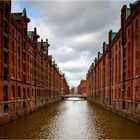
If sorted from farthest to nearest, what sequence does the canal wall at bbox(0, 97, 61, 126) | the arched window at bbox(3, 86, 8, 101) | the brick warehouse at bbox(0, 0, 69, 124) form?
1. the arched window at bbox(3, 86, 8, 101)
2. the brick warehouse at bbox(0, 0, 69, 124)
3. the canal wall at bbox(0, 97, 61, 126)

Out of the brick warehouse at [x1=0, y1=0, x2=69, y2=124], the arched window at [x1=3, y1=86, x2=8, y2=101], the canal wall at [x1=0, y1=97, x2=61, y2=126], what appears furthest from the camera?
the arched window at [x1=3, y1=86, x2=8, y2=101]

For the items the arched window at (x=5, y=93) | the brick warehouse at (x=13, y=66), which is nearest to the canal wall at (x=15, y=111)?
the brick warehouse at (x=13, y=66)

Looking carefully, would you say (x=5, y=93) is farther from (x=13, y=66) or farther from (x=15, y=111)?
(x=13, y=66)

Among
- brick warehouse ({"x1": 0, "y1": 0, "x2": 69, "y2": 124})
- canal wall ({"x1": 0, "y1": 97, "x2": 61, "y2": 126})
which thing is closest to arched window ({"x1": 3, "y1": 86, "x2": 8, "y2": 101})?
brick warehouse ({"x1": 0, "y1": 0, "x2": 69, "y2": 124})

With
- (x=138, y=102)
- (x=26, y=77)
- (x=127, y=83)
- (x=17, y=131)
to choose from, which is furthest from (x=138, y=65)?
(x=26, y=77)

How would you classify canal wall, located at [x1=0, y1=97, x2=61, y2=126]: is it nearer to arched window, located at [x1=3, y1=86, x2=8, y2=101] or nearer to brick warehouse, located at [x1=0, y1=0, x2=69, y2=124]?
brick warehouse, located at [x1=0, y1=0, x2=69, y2=124]

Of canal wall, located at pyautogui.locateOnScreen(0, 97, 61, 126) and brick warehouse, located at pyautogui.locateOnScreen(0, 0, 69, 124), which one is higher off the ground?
brick warehouse, located at pyautogui.locateOnScreen(0, 0, 69, 124)

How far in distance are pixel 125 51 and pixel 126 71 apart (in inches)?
141

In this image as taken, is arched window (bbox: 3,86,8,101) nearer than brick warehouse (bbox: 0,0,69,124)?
No

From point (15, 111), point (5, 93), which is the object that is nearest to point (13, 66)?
point (5, 93)

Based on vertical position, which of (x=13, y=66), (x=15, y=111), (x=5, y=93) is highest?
(x=13, y=66)

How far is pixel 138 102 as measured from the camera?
96.0 ft

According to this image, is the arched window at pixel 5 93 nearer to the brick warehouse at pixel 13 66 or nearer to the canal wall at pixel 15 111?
the brick warehouse at pixel 13 66

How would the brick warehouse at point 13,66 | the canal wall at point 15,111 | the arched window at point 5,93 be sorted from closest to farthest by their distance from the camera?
the canal wall at point 15,111 < the brick warehouse at point 13,66 < the arched window at point 5,93
